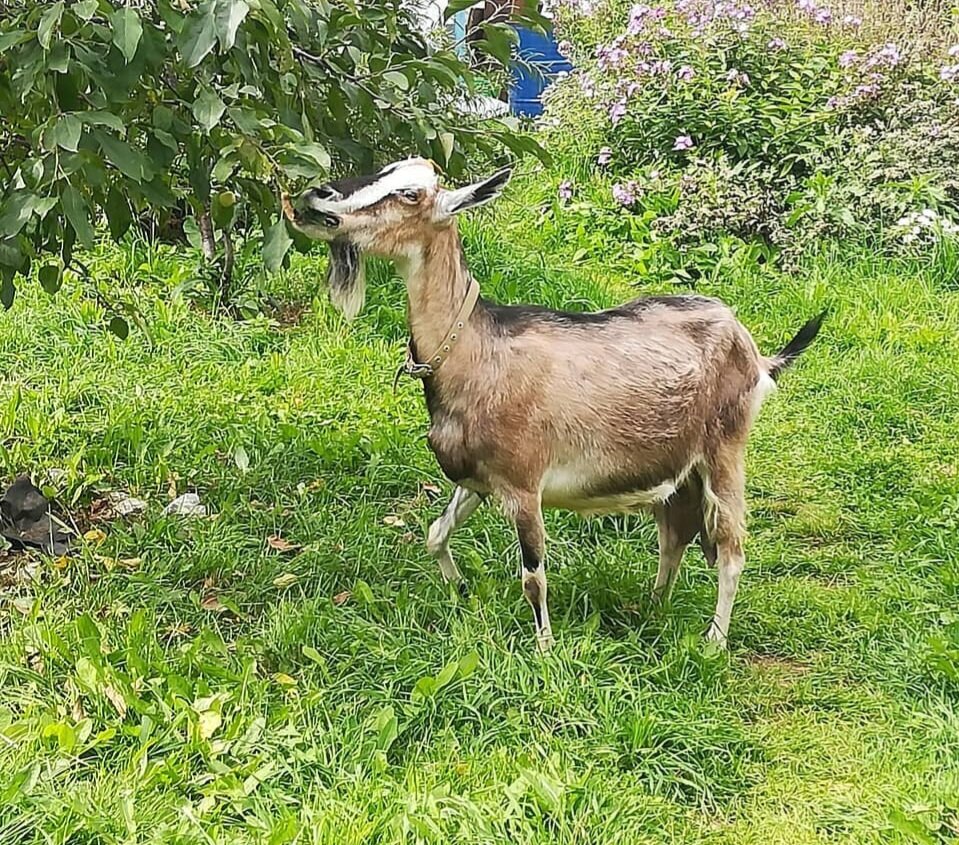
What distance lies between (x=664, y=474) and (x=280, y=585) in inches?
52.4

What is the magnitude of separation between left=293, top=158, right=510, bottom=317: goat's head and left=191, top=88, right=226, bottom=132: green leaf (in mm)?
469

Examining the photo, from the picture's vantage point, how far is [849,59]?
8.12 meters

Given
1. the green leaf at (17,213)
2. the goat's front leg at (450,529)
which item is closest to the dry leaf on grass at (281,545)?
the goat's front leg at (450,529)

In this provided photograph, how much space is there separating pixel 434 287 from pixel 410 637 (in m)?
1.08

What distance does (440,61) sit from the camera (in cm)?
312

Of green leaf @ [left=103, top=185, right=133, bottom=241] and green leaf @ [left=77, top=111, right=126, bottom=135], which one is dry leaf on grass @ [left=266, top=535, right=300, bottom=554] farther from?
green leaf @ [left=77, top=111, right=126, bottom=135]

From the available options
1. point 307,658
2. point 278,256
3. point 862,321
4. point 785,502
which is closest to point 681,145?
point 862,321

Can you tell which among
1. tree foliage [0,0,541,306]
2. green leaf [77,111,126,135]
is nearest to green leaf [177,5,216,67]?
tree foliage [0,0,541,306]

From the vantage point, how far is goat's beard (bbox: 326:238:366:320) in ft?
10.0

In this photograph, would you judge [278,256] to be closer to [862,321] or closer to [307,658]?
[307,658]

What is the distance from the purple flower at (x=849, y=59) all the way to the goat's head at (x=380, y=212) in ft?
19.6

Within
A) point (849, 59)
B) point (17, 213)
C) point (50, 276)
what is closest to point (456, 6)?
point (17, 213)

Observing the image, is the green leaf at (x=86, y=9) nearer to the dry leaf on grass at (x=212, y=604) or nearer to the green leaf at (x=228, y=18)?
the green leaf at (x=228, y=18)

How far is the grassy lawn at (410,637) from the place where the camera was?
9.52 ft
